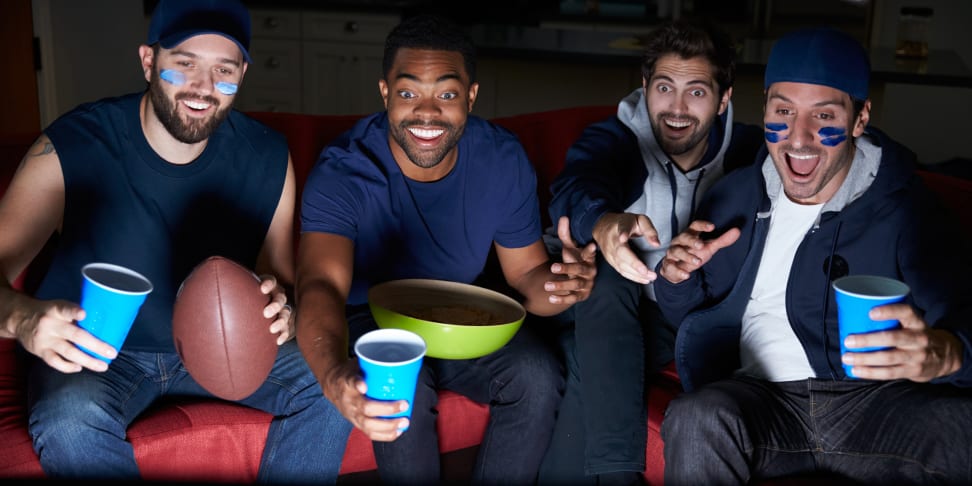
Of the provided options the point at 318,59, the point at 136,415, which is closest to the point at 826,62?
the point at 136,415

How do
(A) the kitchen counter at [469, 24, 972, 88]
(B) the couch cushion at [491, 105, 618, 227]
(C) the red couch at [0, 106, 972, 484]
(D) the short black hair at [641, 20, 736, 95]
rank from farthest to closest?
(A) the kitchen counter at [469, 24, 972, 88] < (B) the couch cushion at [491, 105, 618, 227] < (D) the short black hair at [641, 20, 736, 95] < (C) the red couch at [0, 106, 972, 484]

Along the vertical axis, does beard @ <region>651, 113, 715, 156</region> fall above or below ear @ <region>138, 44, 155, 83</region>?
below

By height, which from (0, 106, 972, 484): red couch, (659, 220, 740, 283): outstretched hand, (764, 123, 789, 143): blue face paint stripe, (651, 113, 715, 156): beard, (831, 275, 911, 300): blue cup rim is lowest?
(0, 106, 972, 484): red couch

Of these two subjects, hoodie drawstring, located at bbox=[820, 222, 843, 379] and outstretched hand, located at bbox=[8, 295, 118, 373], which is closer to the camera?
outstretched hand, located at bbox=[8, 295, 118, 373]

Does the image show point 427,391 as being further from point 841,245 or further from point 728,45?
point 728,45

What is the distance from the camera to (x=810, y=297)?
217 centimetres

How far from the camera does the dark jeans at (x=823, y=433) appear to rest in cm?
193

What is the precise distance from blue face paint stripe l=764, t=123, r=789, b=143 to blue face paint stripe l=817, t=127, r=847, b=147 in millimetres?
78

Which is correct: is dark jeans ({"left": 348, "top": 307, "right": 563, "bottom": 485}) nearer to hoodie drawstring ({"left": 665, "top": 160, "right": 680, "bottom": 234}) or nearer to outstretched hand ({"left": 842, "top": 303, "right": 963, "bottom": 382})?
hoodie drawstring ({"left": 665, "top": 160, "right": 680, "bottom": 234})

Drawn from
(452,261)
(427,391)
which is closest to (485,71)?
(452,261)

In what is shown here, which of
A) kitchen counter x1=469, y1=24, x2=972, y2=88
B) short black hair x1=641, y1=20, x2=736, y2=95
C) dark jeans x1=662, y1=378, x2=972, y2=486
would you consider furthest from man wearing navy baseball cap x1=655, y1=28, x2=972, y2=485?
kitchen counter x1=469, y1=24, x2=972, y2=88

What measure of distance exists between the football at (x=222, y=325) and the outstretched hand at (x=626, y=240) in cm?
73

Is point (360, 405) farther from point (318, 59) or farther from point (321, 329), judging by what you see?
point (318, 59)

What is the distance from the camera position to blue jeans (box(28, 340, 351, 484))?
1.91 m
